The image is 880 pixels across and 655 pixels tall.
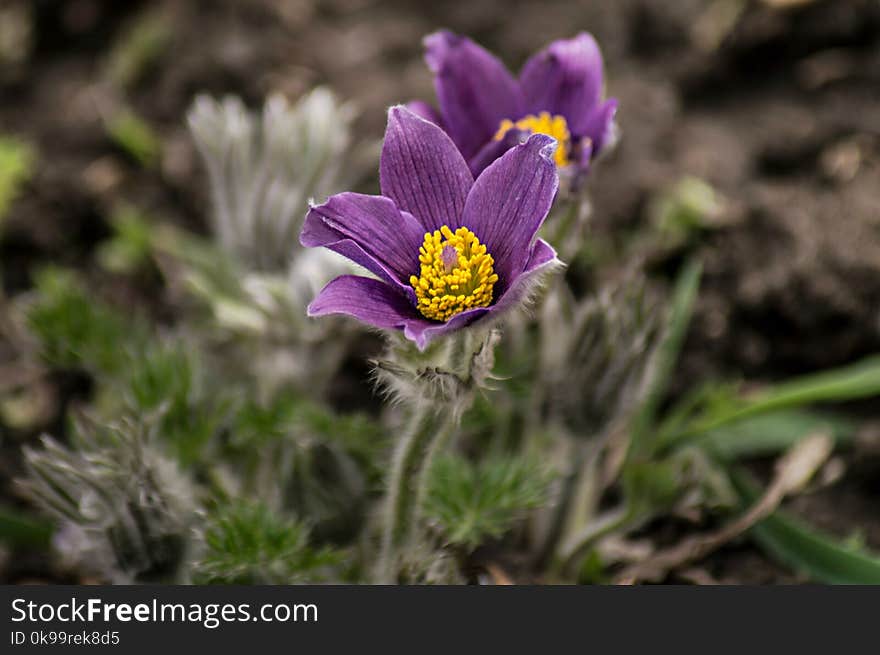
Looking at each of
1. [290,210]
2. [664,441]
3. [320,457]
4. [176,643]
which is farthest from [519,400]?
[176,643]

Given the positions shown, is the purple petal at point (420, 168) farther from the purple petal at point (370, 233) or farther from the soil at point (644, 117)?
the soil at point (644, 117)

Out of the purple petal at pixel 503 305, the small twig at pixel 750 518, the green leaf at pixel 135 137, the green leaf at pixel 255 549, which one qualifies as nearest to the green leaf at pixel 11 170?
the green leaf at pixel 135 137

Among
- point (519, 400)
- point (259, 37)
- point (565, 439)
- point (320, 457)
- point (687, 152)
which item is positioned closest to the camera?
point (320, 457)

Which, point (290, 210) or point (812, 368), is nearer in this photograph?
point (290, 210)

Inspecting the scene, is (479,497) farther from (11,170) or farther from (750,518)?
(11,170)

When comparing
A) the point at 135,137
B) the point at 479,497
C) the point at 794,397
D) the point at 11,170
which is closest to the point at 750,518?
the point at 794,397

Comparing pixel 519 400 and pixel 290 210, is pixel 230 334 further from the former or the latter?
pixel 519 400
